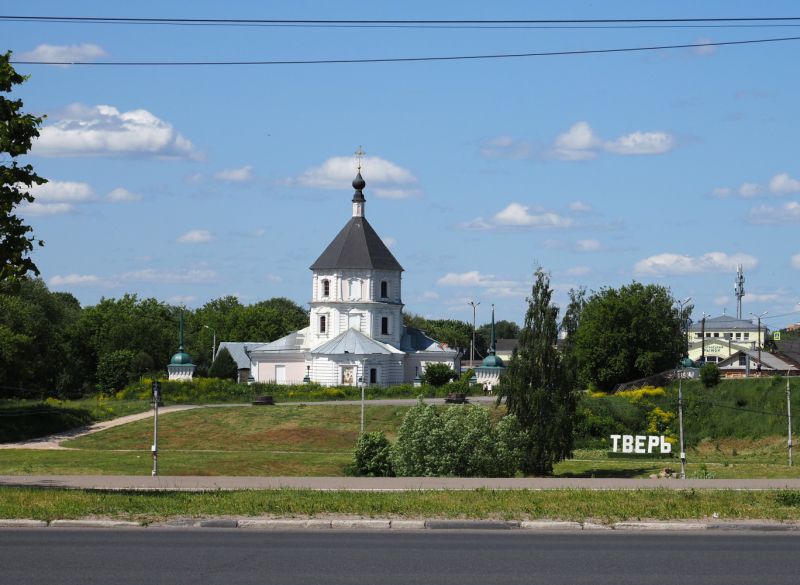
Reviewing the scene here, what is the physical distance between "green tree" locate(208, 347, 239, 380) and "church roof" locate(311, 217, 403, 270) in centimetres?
1410

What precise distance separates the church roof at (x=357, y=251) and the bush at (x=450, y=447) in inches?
1921

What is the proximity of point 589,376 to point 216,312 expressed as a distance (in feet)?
232

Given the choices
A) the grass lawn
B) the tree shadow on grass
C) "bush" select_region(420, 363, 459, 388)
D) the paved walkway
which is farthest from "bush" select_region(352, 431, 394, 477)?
"bush" select_region(420, 363, 459, 388)

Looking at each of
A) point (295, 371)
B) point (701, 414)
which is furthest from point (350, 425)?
point (295, 371)

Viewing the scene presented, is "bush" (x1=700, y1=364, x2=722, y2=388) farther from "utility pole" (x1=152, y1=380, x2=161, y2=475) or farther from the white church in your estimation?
"utility pole" (x1=152, y1=380, x2=161, y2=475)

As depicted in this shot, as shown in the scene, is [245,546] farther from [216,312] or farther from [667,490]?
[216,312]

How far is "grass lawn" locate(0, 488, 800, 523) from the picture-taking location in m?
15.0

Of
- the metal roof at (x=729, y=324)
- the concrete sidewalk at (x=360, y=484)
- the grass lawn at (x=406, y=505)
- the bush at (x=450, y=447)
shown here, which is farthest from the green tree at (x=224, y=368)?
the metal roof at (x=729, y=324)

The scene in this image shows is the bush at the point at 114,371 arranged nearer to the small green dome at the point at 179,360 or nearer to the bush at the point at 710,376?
the small green dome at the point at 179,360

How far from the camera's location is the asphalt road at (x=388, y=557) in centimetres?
1104

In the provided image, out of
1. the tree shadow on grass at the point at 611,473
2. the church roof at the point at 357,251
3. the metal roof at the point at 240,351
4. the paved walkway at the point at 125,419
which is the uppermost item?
the church roof at the point at 357,251

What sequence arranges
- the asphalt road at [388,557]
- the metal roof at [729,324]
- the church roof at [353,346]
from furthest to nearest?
the metal roof at [729,324] < the church roof at [353,346] < the asphalt road at [388,557]

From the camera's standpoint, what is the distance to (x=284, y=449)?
48.0 m

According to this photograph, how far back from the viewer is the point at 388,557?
39.9 ft
